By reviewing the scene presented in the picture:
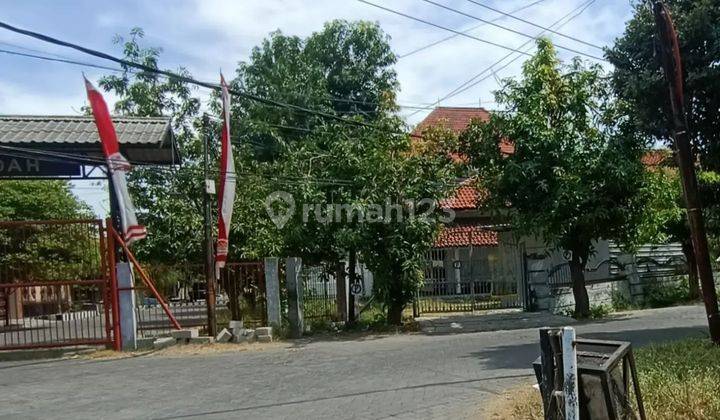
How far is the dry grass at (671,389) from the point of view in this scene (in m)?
5.86

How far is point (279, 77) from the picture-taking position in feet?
78.2

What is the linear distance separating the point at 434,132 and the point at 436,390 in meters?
9.22

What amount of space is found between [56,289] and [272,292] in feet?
14.8

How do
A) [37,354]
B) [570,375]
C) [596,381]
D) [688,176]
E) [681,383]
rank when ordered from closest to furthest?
[570,375] → [596,381] → [681,383] → [688,176] → [37,354]

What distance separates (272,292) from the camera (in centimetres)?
1475

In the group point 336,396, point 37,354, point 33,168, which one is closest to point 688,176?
point 336,396

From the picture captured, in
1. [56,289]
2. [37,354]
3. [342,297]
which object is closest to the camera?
[37,354]

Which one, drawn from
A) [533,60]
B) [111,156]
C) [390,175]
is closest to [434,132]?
[390,175]

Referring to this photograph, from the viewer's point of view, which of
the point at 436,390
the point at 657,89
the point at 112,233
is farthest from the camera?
the point at 112,233

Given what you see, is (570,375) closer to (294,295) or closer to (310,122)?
(294,295)

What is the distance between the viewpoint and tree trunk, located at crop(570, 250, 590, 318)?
16.9 m

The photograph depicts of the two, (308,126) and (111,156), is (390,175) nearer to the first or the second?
(111,156)

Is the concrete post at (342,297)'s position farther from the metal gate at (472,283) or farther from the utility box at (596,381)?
the utility box at (596,381)

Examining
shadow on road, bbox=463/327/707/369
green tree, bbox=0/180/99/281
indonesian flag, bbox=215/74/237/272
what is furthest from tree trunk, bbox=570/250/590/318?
green tree, bbox=0/180/99/281
